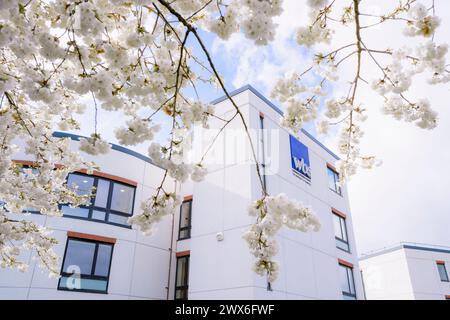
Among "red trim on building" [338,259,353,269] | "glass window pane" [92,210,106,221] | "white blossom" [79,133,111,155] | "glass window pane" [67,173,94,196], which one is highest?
"glass window pane" [67,173,94,196]

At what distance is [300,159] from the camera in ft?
47.9

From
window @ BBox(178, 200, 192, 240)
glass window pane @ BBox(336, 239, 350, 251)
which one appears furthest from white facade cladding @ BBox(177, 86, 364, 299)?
window @ BBox(178, 200, 192, 240)

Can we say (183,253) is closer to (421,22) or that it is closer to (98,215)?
(98,215)

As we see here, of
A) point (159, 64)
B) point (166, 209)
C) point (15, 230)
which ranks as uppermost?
point (159, 64)

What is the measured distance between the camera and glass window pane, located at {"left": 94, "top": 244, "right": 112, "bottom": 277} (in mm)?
11156

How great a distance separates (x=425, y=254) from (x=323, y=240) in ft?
58.3

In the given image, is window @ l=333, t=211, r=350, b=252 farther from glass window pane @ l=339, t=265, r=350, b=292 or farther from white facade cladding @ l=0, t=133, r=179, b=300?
white facade cladding @ l=0, t=133, r=179, b=300

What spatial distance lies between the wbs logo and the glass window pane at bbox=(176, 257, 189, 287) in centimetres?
556

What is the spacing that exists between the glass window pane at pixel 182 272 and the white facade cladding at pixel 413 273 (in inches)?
774

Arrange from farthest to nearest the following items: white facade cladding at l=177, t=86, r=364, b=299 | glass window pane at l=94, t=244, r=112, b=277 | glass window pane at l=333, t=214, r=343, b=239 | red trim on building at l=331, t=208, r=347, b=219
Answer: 1. red trim on building at l=331, t=208, r=347, b=219
2. glass window pane at l=333, t=214, r=343, b=239
3. glass window pane at l=94, t=244, r=112, b=277
4. white facade cladding at l=177, t=86, r=364, b=299
